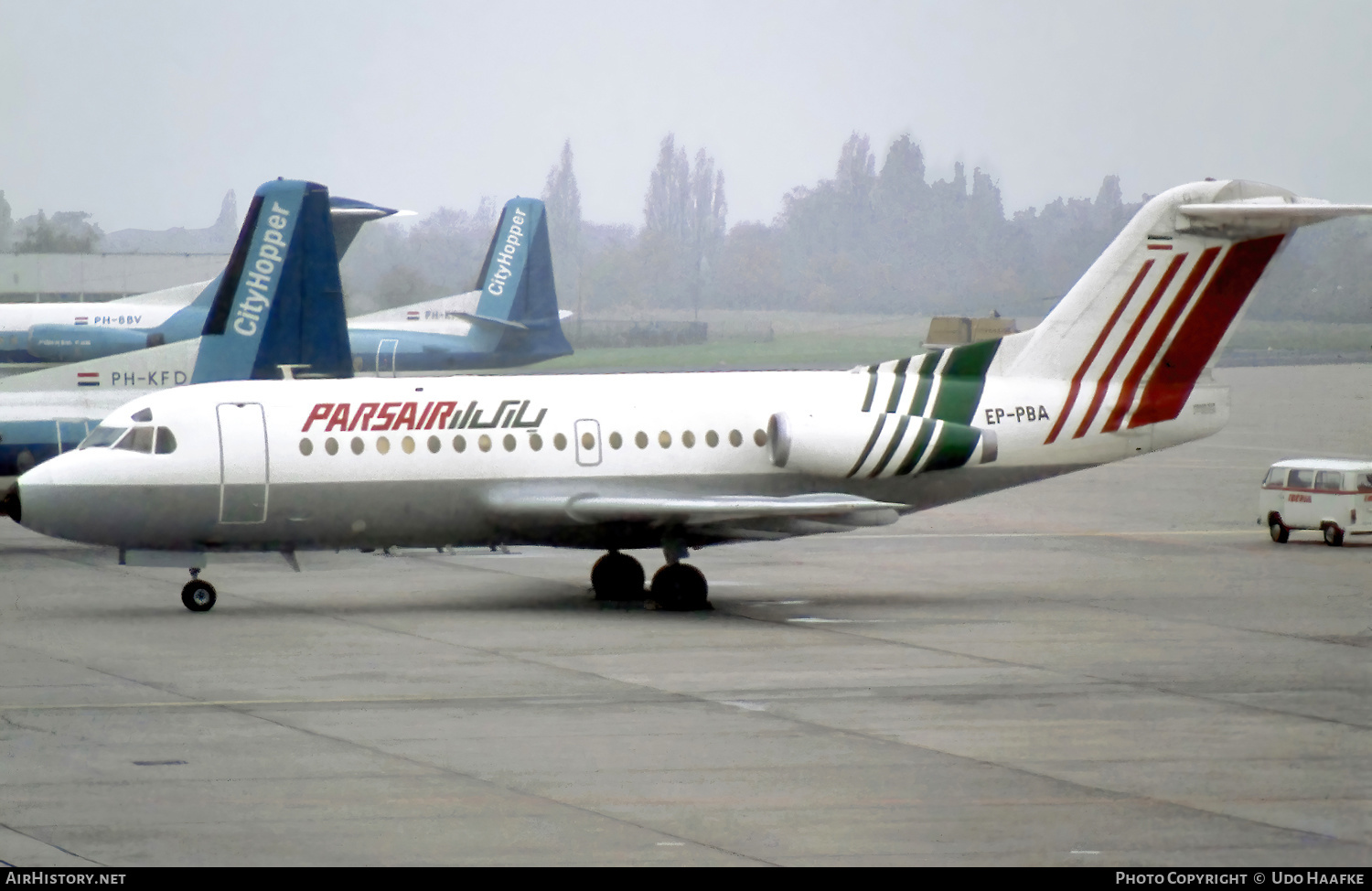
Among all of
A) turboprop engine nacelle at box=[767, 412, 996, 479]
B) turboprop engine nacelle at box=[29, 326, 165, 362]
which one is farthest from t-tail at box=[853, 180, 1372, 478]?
turboprop engine nacelle at box=[29, 326, 165, 362]

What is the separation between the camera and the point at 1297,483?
31953 millimetres

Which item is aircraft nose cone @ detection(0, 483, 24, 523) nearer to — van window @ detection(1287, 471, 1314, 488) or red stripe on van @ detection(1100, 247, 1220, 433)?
red stripe on van @ detection(1100, 247, 1220, 433)

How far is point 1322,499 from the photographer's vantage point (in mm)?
31672

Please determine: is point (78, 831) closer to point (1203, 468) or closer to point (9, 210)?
point (1203, 468)

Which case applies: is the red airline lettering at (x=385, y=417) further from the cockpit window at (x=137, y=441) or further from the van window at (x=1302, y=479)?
the van window at (x=1302, y=479)

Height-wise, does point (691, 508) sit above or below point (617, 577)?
above

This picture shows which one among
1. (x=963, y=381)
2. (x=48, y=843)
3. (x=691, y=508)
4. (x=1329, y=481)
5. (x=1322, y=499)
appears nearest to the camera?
(x=48, y=843)

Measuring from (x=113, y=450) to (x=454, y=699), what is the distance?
826 centimetres

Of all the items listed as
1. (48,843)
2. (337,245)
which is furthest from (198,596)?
(337,245)

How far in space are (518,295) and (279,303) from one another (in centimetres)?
2654

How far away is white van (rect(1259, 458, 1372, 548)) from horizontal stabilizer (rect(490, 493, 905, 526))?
11467mm

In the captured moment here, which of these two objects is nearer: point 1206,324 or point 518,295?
point 1206,324

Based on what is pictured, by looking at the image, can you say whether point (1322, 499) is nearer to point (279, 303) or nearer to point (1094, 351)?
point (1094, 351)

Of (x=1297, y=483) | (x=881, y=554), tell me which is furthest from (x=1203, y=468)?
(x=881, y=554)
